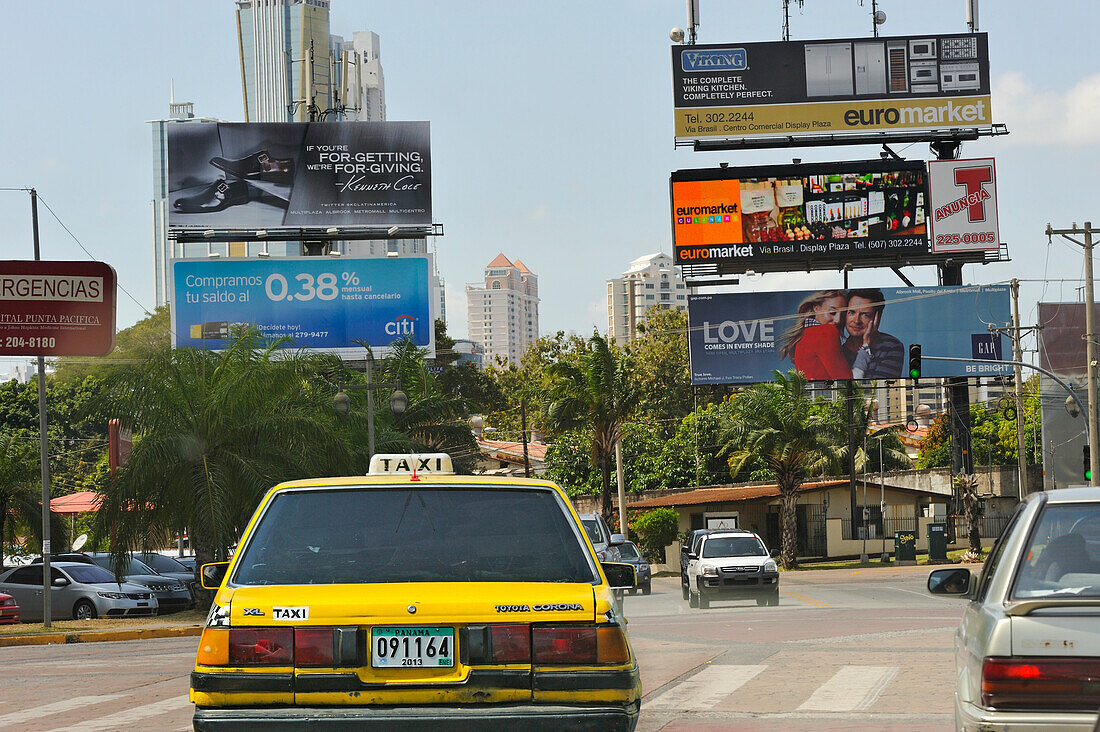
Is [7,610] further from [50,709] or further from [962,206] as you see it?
[962,206]

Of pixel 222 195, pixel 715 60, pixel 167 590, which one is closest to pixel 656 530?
pixel 715 60

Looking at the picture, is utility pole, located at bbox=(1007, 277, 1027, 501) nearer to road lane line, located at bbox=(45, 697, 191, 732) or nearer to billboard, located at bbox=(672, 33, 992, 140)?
billboard, located at bbox=(672, 33, 992, 140)

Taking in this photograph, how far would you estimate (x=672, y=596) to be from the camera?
1310 inches

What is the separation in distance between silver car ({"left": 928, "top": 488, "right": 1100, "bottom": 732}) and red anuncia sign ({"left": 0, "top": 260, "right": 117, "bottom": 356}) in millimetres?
22492

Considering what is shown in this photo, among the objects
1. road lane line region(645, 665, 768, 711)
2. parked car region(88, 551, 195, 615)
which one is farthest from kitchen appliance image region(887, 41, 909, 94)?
road lane line region(645, 665, 768, 711)

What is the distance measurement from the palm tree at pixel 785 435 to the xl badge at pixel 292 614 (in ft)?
145

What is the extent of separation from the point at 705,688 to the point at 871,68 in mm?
43325

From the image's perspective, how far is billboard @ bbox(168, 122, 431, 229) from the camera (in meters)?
52.0

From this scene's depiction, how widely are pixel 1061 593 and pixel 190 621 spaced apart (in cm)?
2333

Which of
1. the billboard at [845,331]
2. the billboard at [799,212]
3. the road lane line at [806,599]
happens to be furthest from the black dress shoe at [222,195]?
the road lane line at [806,599]

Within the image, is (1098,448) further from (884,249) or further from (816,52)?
(816,52)

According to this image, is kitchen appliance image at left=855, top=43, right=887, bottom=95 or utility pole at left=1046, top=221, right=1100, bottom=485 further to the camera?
kitchen appliance image at left=855, top=43, right=887, bottom=95

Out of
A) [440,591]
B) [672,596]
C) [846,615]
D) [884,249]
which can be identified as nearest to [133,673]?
[440,591]

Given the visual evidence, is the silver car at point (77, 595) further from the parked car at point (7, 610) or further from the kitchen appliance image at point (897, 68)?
the kitchen appliance image at point (897, 68)
